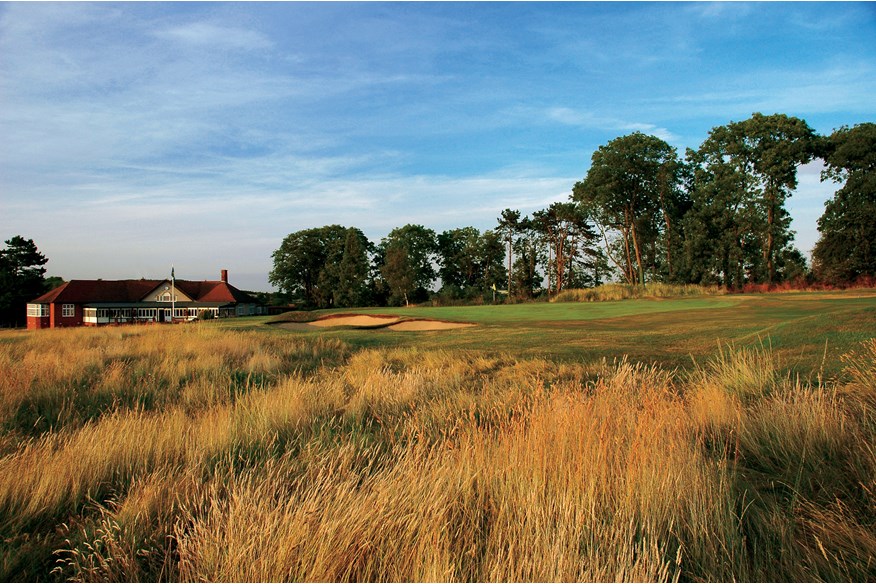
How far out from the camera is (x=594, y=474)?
3055mm

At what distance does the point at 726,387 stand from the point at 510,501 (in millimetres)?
4686

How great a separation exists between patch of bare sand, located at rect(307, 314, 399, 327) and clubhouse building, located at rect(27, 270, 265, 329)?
110 feet

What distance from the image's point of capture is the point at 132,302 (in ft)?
199

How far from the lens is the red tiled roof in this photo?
5695 cm

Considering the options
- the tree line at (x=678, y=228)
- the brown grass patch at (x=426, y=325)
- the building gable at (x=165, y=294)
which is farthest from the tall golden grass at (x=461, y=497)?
the building gable at (x=165, y=294)

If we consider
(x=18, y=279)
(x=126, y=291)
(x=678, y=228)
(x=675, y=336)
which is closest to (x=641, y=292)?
(x=678, y=228)

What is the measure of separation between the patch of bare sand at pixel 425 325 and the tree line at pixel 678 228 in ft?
73.4

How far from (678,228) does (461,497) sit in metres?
44.5

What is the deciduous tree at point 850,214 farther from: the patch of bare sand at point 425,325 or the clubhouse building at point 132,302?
the clubhouse building at point 132,302

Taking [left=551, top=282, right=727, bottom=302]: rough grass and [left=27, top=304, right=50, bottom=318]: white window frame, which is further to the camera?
[left=27, top=304, right=50, bottom=318]: white window frame

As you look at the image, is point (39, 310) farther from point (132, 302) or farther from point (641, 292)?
point (641, 292)

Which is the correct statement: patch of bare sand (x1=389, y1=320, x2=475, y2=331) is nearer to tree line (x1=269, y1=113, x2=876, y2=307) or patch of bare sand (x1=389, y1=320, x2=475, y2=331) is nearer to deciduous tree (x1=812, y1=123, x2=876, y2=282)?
tree line (x1=269, y1=113, x2=876, y2=307)

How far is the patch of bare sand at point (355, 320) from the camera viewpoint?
22672mm

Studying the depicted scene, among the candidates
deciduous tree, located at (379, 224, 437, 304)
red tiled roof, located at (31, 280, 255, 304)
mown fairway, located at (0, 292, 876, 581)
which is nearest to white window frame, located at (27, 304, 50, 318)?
red tiled roof, located at (31, 280, 255, 304)
